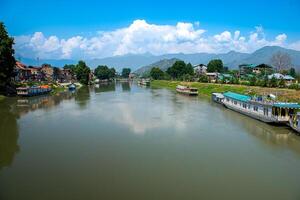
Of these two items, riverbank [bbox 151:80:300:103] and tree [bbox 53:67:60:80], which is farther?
tree [bbox 53:67:60:80]

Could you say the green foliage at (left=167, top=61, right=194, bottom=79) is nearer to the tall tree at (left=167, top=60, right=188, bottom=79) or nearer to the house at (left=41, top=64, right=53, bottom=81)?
the tall tree at (left=167, top=60, right=188, bottom=79)

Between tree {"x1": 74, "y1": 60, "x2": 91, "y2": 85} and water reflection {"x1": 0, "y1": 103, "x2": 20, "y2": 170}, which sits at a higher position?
tree {"x1": 74, "y1": 60, "x2": 91, "y2": 85}

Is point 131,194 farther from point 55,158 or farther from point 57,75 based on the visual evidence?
point 57,75

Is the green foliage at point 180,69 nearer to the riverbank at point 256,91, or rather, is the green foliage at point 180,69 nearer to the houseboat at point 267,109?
the riverbank at point 256,91

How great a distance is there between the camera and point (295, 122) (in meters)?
27.5

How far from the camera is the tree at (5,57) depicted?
187ft

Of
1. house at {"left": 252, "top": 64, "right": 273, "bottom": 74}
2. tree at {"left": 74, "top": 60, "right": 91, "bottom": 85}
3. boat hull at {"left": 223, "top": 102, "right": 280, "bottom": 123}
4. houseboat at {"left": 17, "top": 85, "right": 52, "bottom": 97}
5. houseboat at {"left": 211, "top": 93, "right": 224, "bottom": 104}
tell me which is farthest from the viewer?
tree at {"left": 74, "top": 60, "right": 91, "bottom": 85}

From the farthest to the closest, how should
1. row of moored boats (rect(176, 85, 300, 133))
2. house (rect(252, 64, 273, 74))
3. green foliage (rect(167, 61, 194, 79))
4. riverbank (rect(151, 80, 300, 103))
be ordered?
green foliage (rect(167, 61, 194, 79))
house (rect(252, 64, 273, 74))
riverbank (rect(151, 80, 300, 103))
row of moored boats (rect(176, 85, 300, 133))

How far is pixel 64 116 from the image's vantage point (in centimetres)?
3712

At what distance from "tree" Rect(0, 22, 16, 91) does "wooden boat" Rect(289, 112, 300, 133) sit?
51520 mm

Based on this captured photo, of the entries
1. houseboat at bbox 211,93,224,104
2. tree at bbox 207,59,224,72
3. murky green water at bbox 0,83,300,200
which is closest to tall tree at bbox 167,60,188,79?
tree at bbox 207,59,224,72

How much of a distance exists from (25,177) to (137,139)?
35.2 ft

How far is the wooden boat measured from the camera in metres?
26.6

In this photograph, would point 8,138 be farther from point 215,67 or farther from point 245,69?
point 215,67
